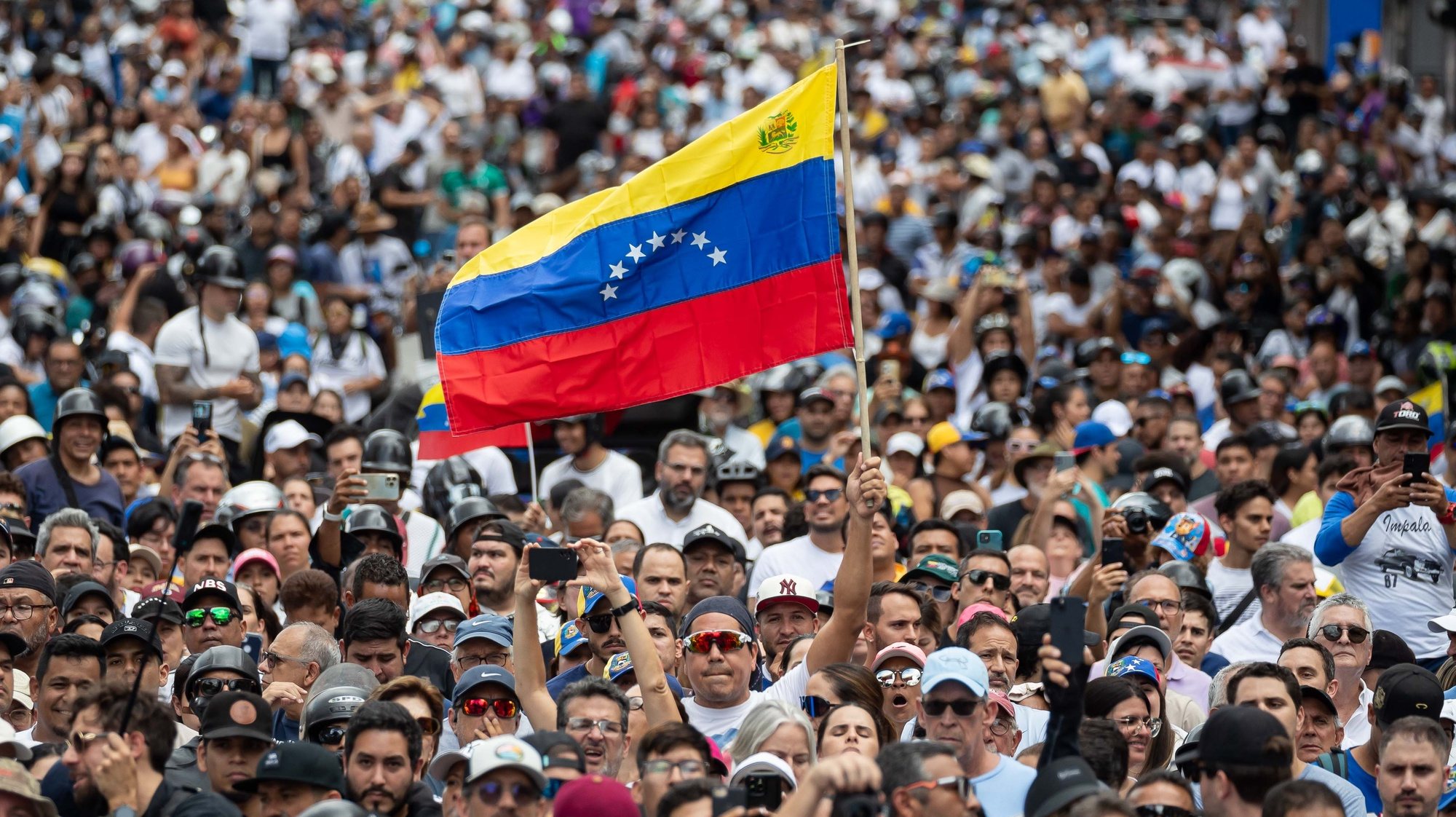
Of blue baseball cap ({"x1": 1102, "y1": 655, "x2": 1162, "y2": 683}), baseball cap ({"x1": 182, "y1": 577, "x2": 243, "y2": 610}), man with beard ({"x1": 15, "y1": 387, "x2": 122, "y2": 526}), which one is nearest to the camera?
blue baseball cap ({"x1": 1102, "y1": 655, "x2": 1162, "y2": 683})

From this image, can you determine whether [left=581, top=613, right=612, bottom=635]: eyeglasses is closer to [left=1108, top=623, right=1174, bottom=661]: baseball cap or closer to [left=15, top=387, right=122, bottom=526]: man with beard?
[left=1108, top=623, right=1174, bottom=661]: baseball cap

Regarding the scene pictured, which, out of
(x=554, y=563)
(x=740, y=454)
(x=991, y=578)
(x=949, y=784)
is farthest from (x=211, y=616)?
(x=740, y=454)

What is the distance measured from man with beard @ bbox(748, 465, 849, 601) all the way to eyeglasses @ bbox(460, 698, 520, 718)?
3014 mm

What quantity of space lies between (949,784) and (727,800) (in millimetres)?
719

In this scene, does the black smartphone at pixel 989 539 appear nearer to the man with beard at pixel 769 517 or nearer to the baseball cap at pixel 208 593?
the man with beard at pixel 769 517

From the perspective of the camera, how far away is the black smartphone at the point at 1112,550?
9422mm

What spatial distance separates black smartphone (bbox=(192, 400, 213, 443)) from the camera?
12.2 meters

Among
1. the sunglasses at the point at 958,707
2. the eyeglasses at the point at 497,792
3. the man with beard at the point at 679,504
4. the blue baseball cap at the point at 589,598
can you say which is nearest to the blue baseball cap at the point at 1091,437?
the man with beard at the point at 679,504

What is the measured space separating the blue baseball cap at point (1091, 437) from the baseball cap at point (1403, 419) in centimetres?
324

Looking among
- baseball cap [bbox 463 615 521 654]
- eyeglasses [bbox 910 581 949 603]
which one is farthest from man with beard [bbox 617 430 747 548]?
baseball cap [bbox 463 615 521 654]

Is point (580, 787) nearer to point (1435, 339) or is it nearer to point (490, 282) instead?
point (490, 282)

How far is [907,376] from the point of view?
675 inches

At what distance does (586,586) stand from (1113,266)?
1104cm

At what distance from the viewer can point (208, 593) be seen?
9.55 metres
